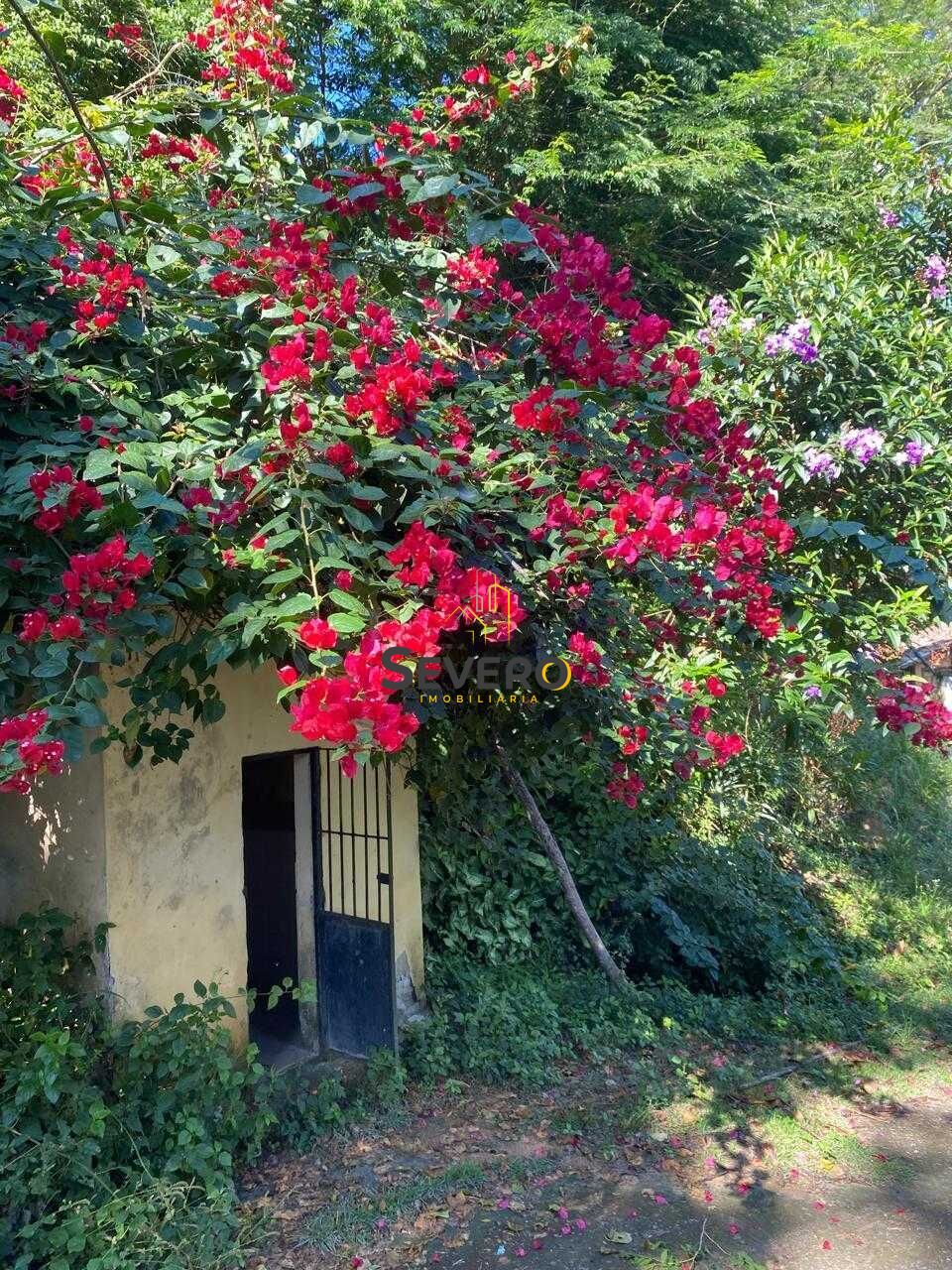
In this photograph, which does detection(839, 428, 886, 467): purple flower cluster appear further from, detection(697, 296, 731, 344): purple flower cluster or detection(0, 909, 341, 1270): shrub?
detection(0, 909, 341, 1270): shrub

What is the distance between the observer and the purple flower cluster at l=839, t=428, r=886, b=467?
4.79 metres

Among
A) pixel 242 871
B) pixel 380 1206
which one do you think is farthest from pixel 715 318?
pixel 380 1206

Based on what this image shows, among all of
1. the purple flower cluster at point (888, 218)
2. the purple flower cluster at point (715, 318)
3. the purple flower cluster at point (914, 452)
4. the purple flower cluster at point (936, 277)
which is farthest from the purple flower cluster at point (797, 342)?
the purple flower cluster at point (888, 218)

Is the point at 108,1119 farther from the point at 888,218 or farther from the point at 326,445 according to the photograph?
the point at 888,218

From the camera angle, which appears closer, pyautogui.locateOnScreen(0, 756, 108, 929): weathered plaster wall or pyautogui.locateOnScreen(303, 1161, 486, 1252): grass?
pyautogui.locateOnScreen(303, 1161, 486, 1252): grass

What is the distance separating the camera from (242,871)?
4.21m

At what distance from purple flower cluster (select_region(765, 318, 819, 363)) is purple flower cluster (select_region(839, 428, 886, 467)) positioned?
1.57 ft

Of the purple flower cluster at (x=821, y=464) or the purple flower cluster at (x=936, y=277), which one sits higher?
the purple flower cluster at (x=936, y=277)

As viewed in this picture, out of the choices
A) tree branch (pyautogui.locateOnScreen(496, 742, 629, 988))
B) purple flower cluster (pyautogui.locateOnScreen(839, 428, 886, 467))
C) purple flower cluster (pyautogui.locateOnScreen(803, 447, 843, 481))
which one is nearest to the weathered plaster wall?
tree branch (pyautogui.locateOnScreen(496, 742, 629, 988))

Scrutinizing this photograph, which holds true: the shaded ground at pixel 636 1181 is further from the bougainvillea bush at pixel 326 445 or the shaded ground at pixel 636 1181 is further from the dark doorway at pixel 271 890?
the bougainvillea bush at pixel 326 445

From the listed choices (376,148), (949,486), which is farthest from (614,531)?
(949,486)

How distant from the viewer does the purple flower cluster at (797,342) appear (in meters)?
4.96

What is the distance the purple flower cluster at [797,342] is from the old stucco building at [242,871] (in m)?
2.92

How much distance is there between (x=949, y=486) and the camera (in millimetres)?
4941
